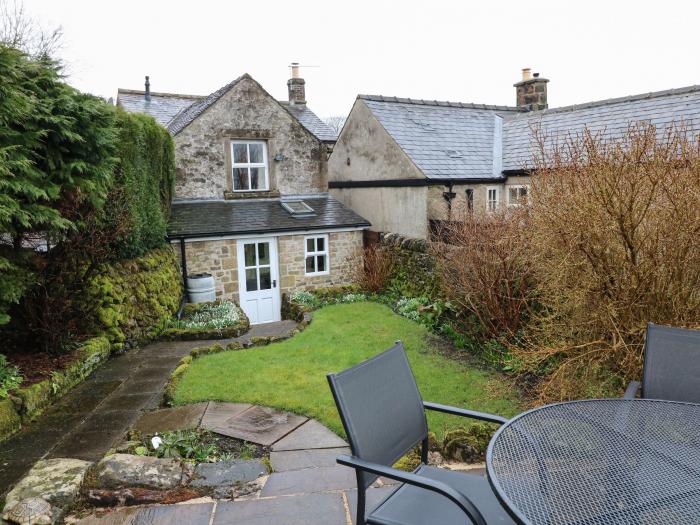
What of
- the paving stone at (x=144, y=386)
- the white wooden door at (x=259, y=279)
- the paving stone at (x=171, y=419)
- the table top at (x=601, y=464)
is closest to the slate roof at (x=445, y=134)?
the white wooden door at (x=259, y=279)

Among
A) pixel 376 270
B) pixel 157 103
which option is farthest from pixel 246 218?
pixel 157 103

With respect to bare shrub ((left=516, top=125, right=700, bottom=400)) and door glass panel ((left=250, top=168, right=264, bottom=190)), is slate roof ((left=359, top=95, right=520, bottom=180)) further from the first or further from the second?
bare shrub ((left=516, top=125, right=700, bottom=400))

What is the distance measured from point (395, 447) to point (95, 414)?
4255mm

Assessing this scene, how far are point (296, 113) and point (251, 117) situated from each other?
563cm

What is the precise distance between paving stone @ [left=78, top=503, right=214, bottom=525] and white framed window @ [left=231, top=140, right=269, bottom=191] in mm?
12334

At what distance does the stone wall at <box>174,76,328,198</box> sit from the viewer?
45.9 ft

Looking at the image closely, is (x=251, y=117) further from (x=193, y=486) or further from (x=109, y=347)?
(x=193, y=486)

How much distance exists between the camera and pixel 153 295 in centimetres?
943

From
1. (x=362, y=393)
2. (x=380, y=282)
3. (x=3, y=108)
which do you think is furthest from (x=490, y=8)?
(x=362, y=393)

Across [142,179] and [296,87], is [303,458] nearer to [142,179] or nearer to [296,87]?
[142,179]

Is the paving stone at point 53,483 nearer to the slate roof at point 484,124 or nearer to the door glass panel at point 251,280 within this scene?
the door glass panel at point 251,280

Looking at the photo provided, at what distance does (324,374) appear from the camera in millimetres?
6852

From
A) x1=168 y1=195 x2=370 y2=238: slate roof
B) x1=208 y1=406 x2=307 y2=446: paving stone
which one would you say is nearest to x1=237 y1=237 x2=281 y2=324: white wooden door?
x1=168 y1=195 x2=370 y2=238: slate roof

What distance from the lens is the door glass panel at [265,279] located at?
13.9 m
